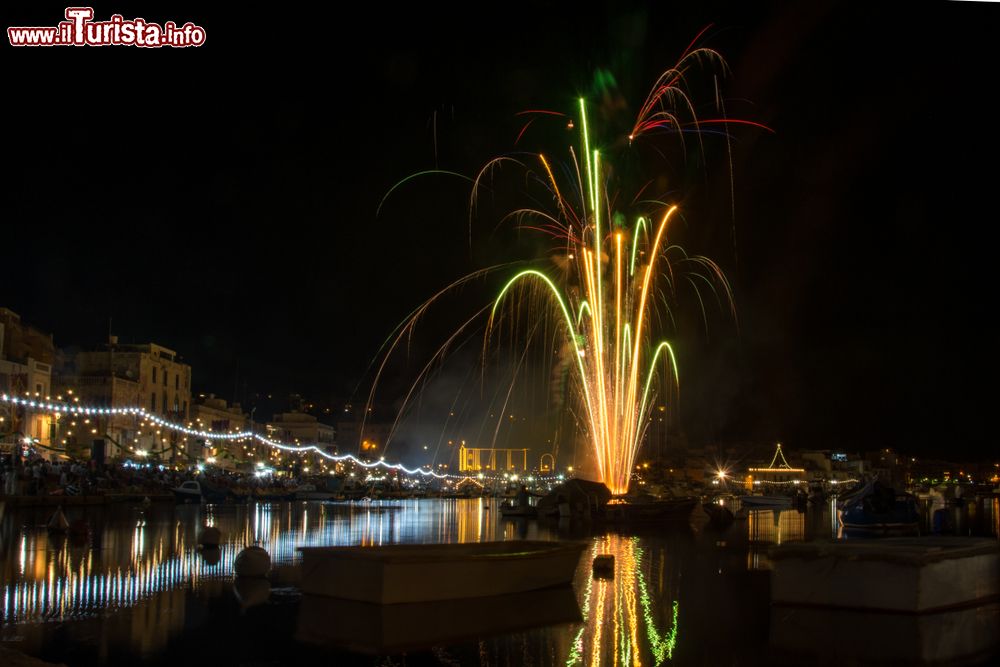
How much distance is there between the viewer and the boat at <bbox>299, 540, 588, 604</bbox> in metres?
13.1

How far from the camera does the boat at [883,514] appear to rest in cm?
3362

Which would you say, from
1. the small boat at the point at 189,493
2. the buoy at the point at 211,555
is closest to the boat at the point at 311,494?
the small boat at the point at 189,493

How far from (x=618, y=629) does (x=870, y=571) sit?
381 centimetres

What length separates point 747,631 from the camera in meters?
12.1

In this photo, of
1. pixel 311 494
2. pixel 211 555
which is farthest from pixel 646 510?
pixel 311 494

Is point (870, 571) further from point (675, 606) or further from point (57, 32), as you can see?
point (57, 32)

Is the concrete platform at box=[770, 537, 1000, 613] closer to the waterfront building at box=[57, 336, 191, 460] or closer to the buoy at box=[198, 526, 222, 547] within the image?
the buoy at box=[198, 526, 222, 547]

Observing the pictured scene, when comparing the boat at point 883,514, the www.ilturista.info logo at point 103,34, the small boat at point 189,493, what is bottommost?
the small boat at point 189,493

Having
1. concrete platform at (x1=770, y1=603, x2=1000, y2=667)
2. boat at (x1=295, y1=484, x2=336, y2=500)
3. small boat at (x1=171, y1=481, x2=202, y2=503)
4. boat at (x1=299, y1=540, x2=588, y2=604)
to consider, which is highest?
boat at (x1=299, y1=540, x2=588, y2=604)

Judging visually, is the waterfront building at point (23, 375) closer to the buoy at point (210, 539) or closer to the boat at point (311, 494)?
the boat at point (311, 494)

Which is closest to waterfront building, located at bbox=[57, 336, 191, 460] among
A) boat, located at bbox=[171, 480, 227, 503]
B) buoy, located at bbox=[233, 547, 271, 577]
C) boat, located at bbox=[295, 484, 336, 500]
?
boat, located at bbox=[295, 484, 336, 500]

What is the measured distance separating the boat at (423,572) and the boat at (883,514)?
74.4 ft

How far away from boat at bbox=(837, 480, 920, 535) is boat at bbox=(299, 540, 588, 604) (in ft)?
74.4

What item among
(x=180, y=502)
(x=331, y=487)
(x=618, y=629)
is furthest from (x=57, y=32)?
(x=331, y=487)
